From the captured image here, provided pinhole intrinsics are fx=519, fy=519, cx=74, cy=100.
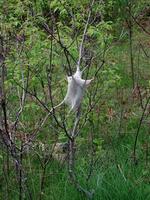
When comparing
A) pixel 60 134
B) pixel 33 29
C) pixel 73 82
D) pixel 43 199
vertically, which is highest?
pixel 33 29

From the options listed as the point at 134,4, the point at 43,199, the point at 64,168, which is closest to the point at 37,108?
the point at 64,168

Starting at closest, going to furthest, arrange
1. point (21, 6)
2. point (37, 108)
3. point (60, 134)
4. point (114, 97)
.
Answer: point (60, 134) < point (37, 108) < point (21, 6) < point (114, 97)

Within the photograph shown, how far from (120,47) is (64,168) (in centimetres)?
498

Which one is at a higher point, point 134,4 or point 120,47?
point 134,4

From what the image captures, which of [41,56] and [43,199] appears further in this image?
[41,56]

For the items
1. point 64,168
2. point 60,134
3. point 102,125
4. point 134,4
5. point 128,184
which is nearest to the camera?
point 128,184

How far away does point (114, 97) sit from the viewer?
5695mm

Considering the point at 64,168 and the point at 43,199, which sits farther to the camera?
the point at 64,168

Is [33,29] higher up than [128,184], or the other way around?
[33,29]

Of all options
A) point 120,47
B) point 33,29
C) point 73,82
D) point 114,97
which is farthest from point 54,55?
point 120,47

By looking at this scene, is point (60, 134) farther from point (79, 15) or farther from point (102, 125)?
point (79, 15)

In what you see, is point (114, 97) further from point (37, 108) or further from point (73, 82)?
point (73, 82)

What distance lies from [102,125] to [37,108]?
→ 67 cm

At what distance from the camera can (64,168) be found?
3838 mm
